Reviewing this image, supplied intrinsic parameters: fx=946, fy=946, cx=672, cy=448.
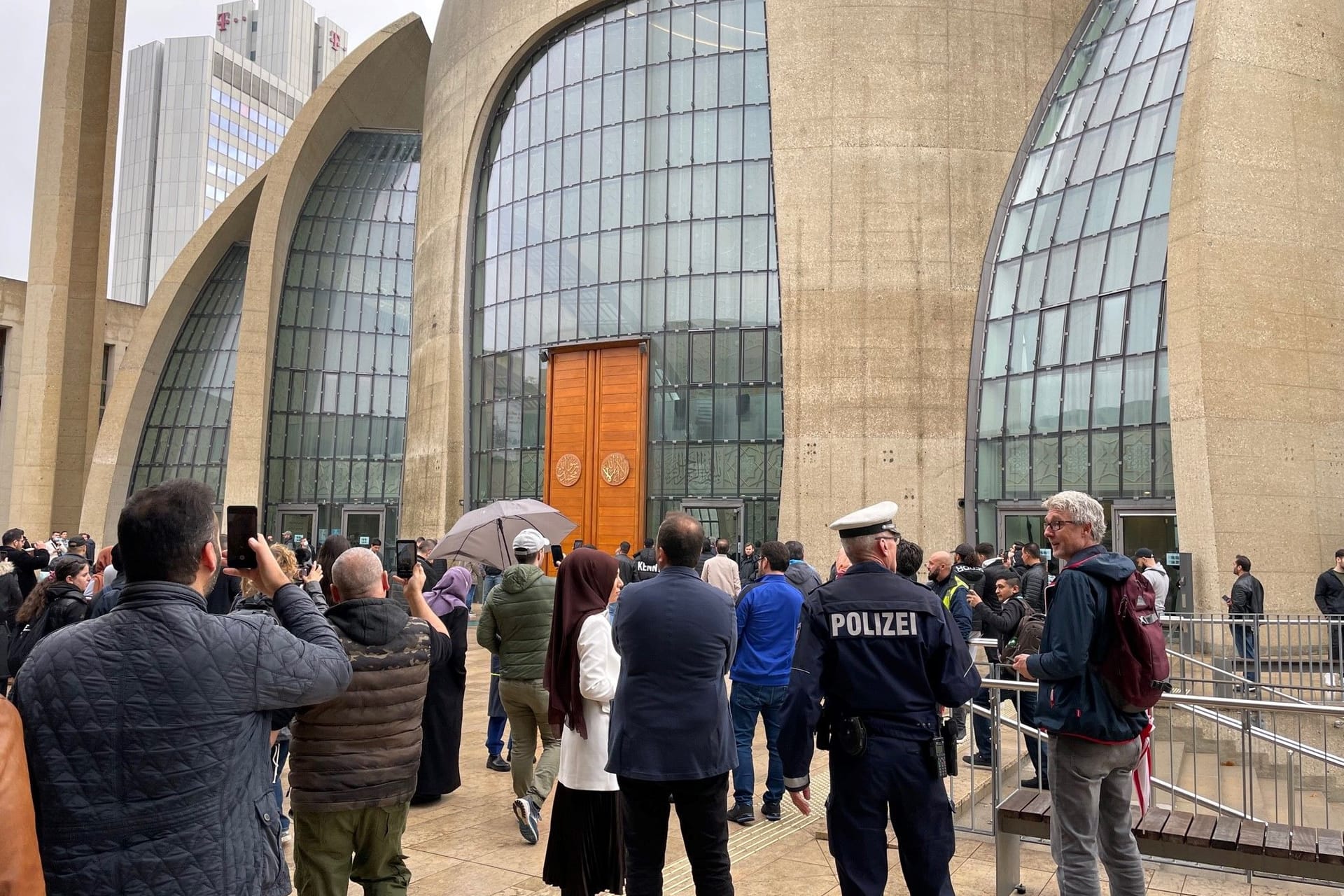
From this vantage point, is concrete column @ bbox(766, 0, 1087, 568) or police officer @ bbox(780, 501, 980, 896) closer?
police officer @ bbox(780, 501, 980, 896)

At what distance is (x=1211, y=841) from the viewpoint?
4.77m

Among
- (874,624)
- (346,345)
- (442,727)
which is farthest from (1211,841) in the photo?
(346,345)

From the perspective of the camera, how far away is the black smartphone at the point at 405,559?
5.16m

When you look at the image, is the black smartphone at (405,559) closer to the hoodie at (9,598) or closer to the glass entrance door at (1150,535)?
the hoodie at (9,598)

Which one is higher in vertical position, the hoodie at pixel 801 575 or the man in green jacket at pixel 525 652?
the hoodie at pixel 801 575

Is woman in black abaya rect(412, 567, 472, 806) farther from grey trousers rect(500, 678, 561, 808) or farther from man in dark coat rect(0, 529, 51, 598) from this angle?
man in dark coat rect(0, 529, 51, 598)

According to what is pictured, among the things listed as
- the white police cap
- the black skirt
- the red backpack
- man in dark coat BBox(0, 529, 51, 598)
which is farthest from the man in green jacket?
man in dark coat BBox(0, 529, 51, 598)

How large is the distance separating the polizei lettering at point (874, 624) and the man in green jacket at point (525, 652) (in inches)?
118

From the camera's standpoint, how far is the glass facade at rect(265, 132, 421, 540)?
33125 mm

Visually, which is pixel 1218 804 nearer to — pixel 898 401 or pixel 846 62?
pixel 898 401

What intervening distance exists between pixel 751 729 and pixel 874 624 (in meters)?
3.51

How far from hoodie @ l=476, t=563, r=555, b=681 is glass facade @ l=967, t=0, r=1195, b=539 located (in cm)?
1304

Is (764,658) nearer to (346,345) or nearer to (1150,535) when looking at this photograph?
(1150,535)

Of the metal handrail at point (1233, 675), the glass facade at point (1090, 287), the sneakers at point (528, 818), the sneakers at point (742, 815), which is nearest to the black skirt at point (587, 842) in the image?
the sneakers at point (528, 818)
